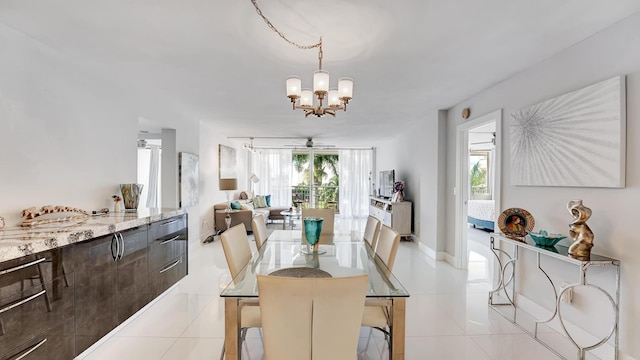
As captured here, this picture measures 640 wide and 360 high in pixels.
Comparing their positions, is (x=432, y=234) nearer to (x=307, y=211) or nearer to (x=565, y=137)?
(x=307, y=211)

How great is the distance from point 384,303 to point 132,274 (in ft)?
6.68

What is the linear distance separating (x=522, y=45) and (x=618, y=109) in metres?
0.80

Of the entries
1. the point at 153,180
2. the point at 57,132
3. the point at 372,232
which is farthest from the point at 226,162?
the point at 372,232

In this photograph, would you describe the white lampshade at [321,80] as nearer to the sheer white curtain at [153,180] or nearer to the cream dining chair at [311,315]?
the cream dining chair at [311,315]

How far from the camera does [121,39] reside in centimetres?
225

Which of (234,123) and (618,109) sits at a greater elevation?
(234,123)

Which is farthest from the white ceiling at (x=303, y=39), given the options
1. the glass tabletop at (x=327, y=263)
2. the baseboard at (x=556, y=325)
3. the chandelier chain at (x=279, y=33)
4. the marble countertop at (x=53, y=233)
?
the baseboard at (x=556, y=325)

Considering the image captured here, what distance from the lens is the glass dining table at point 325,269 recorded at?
1599 mm

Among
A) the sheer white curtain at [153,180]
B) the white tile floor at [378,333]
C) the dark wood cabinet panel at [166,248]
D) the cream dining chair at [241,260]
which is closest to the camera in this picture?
the cream dining chair at [241,260]

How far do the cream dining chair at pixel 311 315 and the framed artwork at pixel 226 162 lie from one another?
6.08 meters

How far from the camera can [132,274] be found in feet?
8.01

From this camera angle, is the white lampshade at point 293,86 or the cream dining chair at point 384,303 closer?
the cream dining chair at point 384,303

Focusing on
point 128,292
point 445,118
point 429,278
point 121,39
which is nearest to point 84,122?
point 121,39

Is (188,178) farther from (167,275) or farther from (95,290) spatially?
(95,290)
